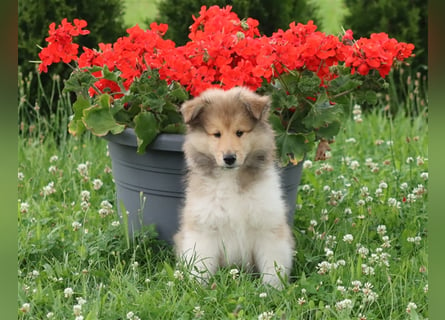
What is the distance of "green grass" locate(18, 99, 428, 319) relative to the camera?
3.20 metres

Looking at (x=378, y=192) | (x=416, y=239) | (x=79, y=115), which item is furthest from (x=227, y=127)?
(x=378, y=192)

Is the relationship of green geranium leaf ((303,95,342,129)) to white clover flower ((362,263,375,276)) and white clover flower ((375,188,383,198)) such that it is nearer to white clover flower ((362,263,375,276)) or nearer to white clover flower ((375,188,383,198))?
white clover flower ((362,263,375,276))

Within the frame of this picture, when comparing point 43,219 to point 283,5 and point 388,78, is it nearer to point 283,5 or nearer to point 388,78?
point 283,5

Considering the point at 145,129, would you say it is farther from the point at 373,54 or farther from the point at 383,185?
the point at 383,185

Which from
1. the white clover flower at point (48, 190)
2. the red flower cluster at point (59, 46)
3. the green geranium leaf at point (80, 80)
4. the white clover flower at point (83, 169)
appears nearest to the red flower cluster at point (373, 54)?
the green geranium leaf at point (80, 80)

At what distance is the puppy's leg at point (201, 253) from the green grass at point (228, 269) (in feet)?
0.22

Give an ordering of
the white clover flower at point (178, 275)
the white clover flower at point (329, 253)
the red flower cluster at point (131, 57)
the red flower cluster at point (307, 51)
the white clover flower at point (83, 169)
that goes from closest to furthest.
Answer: the white clover flower at point (178, 275) → the white clover flower at point (329, 253) → the red flower cluster at point (307, 51) → the red flower cluster at point (131, 57) → the white clover flower at point (83, 169)

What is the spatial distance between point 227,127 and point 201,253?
0.71 metres

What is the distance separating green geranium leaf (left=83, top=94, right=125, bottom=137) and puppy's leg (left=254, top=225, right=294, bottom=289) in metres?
1.11

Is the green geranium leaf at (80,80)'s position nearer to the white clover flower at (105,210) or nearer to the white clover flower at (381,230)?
the white clover flower at (105,210)

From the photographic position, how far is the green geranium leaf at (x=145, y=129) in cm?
371

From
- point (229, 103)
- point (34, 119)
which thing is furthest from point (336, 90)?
point (34, 119)

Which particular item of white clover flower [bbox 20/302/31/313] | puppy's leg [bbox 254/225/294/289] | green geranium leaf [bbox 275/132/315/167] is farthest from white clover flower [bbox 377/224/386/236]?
white clover flower [bbox 20/302/31/313]

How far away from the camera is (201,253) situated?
3.49m
